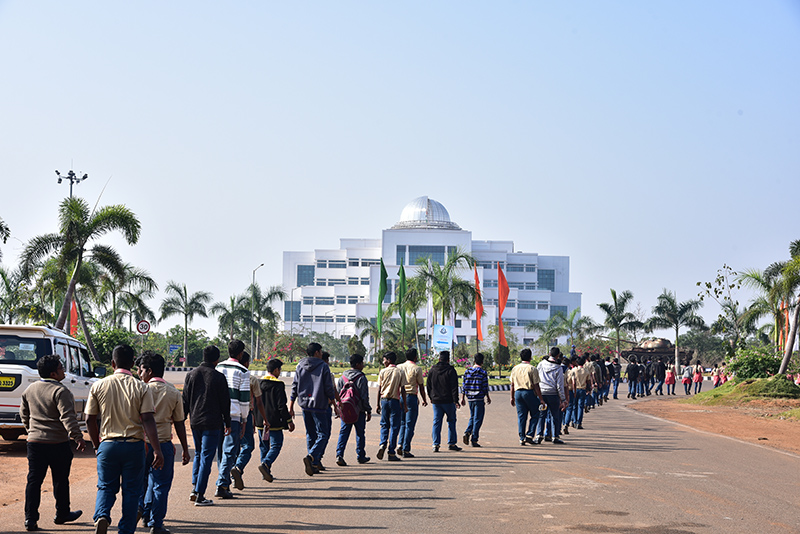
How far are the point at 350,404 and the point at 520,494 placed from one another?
134 inches

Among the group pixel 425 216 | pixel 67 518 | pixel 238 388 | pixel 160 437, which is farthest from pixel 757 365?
pixel 425 216

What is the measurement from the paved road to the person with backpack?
296 mm

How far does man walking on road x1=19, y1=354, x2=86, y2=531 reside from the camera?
26.3 feet

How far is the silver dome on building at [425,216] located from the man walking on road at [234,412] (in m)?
99.7

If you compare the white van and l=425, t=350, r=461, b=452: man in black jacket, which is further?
l=425, t=350, r=461, b=452: man in black jacket

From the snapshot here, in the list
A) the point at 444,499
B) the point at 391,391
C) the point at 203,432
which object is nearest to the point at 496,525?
the point at 444,499

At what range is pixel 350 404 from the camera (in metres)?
12.4

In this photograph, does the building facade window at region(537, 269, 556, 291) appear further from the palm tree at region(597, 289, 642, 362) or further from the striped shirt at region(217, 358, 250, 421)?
the striped shirt at region(217, 358, 250, 421)

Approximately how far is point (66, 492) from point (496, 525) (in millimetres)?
3943

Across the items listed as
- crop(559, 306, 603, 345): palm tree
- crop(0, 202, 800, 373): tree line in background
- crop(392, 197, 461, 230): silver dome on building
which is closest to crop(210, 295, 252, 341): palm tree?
crop(0, 202, 800, 373): tree line in background


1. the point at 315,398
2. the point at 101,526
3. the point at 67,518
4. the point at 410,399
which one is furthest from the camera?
the point at 410,399

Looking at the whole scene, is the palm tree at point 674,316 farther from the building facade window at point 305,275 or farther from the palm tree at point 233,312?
the building facade window at point 305,275

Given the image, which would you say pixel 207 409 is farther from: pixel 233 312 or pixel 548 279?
pixel 548 279

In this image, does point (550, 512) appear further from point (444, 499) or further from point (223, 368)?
point (223, 368)
